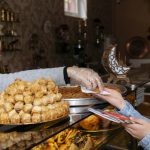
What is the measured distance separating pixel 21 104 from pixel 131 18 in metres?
9.38

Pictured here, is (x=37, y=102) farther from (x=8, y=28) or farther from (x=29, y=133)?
(x=8, y=28)

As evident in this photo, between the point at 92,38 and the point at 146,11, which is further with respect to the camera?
the point at 146,11

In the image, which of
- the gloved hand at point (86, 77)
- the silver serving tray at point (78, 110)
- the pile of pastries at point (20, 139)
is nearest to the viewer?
the pile of pastries at point (20, 139)

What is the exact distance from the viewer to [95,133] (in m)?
1.49

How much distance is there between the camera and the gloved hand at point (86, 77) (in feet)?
4.91

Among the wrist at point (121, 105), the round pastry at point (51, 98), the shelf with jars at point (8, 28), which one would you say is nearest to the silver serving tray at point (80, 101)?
the wrist at point (121, 105)

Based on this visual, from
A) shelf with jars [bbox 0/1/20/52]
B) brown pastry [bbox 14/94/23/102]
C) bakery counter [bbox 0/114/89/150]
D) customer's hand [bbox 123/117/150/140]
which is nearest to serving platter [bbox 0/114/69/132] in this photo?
bakery counter [bbox 0/114/89/150]

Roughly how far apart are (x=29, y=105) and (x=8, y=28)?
4510 millimetres

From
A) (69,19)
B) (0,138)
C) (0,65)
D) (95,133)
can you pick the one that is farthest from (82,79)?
(69,19)

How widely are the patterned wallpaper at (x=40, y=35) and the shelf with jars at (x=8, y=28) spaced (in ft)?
0.33

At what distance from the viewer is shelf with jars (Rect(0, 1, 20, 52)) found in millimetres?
5241

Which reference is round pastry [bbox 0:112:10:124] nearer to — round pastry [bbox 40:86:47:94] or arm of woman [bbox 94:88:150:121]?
round pastry [bbox 40:86:47:94]

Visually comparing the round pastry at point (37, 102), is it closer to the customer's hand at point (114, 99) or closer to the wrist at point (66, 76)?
the customer's hand at point (114, 99)

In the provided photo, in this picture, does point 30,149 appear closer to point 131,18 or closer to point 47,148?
point 47,148
